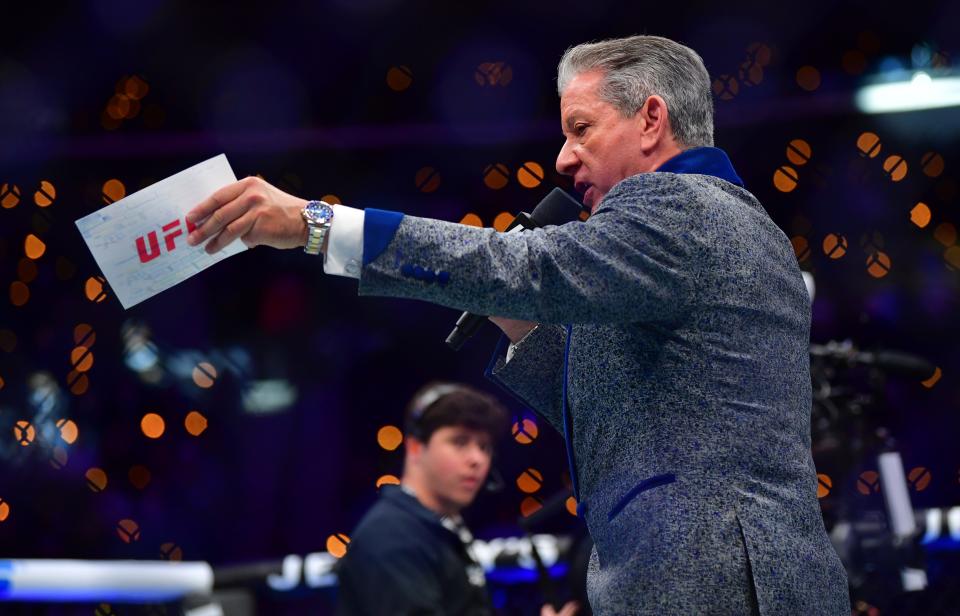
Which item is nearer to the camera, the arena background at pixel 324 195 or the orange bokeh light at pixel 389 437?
the arena background at pixel 324 195

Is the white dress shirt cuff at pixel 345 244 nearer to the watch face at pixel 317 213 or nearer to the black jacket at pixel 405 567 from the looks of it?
the watch face at pixel 317 213

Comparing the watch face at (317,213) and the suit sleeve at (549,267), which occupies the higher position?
the watch face at (317,213)

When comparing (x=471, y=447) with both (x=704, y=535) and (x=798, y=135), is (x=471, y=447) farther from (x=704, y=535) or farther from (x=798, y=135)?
(x=798, y=135)

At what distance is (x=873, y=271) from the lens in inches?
131

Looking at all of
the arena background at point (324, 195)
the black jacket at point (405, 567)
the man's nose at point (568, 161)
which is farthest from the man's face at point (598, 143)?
the arena background at point (324, 195)

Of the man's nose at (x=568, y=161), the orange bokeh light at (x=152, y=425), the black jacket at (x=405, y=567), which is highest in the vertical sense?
the man's nose at (x=568, y=161)

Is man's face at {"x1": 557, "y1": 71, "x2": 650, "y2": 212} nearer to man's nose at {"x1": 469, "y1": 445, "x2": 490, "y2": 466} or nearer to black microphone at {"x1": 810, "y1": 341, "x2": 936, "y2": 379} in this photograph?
black microphone at {"x1": 810, "y1": 341, "x2": 936, "y2": 379}

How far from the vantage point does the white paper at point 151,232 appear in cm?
100

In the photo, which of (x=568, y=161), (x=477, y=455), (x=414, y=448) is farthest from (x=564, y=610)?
(x=568, y=161)

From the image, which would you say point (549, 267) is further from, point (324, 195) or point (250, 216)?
point (324, 195)

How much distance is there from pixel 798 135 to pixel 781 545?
2707 mm

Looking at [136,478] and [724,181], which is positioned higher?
[724,181]

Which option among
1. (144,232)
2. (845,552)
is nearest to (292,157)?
(845,552)

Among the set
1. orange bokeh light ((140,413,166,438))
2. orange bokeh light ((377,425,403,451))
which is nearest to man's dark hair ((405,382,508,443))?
orange bokeh light ((377,425,403,451))
